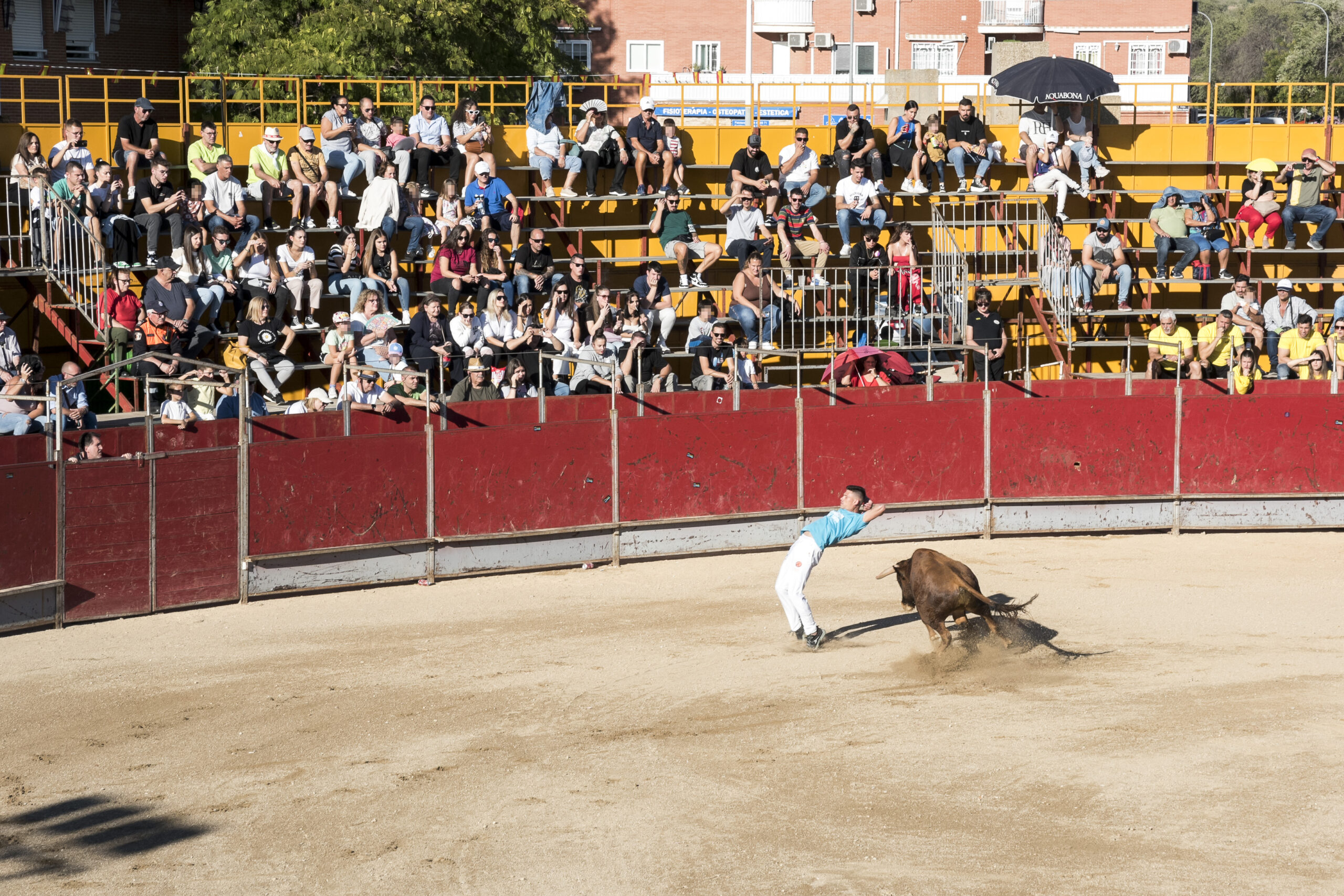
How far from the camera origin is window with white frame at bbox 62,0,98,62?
3391 centimetres

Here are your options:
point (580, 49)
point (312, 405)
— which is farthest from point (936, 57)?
point (312, 405)

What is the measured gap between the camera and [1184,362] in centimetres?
1962

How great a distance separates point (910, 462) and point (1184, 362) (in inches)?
192

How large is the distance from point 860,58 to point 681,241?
3418 cm

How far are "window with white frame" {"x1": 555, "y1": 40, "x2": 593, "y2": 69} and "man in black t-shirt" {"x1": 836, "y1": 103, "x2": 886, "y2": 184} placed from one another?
3033 centimetres

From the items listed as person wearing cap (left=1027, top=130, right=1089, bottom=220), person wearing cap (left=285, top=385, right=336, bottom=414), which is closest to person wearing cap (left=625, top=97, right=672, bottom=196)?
person wearing cap (left=1027, top=130, right=1089, bottom=220)

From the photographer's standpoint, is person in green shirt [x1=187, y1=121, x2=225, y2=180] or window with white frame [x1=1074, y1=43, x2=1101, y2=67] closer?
person in green shirt [x1=187, y1=121, x2=225, y2=180]

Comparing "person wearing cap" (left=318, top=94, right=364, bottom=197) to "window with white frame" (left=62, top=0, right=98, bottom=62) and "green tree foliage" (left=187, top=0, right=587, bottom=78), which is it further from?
"window with white frame" (left=62, top=0, right=98, bottom=62)

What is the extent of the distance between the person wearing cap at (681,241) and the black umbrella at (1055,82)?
15.7ft

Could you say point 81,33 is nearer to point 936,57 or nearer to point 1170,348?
point 1170,348

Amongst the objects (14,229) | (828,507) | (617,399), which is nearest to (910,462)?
(828,507)

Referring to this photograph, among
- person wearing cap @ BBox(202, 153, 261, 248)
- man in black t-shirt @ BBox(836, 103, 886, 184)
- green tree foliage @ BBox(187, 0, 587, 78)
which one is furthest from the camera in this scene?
green tree foliage @ BBox(187, 0, 587, 78)

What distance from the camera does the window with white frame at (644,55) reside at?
5028cm

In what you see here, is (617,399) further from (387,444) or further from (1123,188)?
(1123,188)
